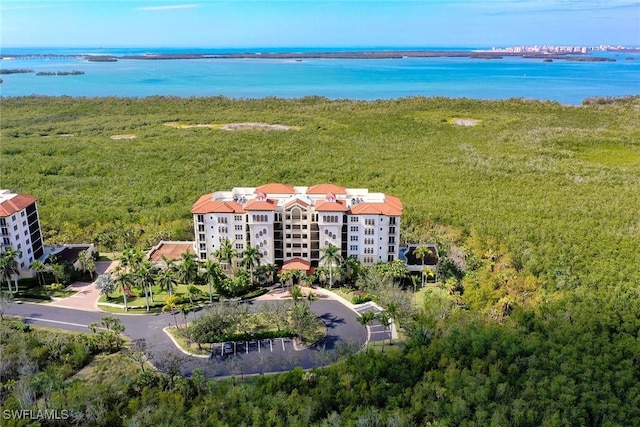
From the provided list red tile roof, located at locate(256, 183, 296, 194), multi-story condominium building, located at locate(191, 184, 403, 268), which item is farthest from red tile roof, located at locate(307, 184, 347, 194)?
red tile roof, located at locate(256, 183, 296, 194)

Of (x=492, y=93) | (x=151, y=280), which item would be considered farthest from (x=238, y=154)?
(x=492, y=93)

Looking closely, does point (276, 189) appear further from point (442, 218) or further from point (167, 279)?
point (442, 218)

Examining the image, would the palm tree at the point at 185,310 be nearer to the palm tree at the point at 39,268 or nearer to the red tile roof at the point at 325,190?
the palm tree at the point at 39,268

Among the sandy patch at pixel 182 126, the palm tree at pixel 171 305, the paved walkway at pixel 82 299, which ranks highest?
the sandy patch at pixel 182 126

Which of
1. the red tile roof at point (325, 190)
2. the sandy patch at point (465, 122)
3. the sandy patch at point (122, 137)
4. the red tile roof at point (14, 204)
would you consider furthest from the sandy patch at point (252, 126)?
the red tile roof at point (14, 204)

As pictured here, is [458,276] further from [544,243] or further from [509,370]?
[509,370]

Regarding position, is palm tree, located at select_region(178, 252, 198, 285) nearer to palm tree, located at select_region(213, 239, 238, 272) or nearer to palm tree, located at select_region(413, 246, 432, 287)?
palm tree, located at select_region(213, 239, 238, 272)

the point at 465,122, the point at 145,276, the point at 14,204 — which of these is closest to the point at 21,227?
the point at 14,204
